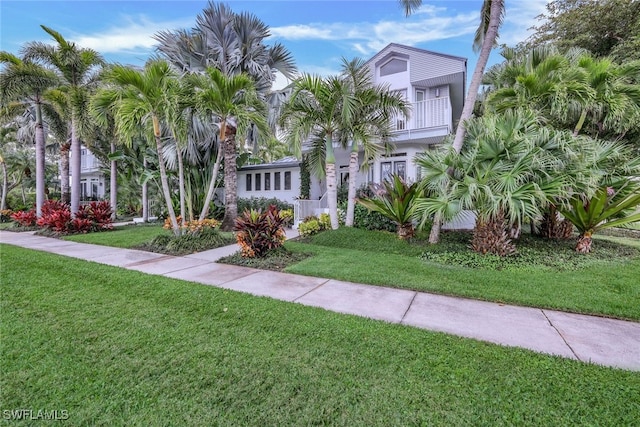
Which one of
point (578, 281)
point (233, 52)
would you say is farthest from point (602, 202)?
point (233, 52)

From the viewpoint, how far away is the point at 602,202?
21.7ft

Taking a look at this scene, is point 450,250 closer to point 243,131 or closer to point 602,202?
point 602,202

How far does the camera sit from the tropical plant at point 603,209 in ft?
21.7

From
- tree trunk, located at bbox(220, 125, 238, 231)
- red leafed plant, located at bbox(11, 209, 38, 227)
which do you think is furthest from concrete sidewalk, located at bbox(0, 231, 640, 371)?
red leafed plant, located at bbox(11, 209, 38, 227)

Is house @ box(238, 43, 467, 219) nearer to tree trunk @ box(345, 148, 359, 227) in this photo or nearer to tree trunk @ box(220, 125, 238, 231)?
tree trunk @ box(345, 148, 359, 227)

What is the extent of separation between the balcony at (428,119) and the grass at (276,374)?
358 inches

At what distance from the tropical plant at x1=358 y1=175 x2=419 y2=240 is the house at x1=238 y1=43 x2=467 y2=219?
2.14 metres

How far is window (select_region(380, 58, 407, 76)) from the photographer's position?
13.6 meters

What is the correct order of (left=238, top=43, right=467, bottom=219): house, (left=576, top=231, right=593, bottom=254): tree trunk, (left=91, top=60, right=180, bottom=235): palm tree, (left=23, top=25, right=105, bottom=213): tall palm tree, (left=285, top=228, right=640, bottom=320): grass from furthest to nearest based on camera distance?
(left=238, top=43, right=467, bottom=219): house, (left=23, top=25, right=105, bottom=213): tall palm tree, (left=576, top=231, right=593, bottom=254): tree trunk, (left=91, top=60, right=180, bottom=235): palm tree, (left=285, top=228, right=640, bottom=320): grass

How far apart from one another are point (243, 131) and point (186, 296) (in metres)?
5.00

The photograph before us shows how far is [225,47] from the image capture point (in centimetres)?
1120

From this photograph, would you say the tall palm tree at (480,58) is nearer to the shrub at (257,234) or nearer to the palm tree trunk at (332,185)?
the palm tree trunk at (332,185)

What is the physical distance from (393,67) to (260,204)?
9275mm

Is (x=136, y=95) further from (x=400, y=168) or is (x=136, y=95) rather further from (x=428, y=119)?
(x=428, y=119)
